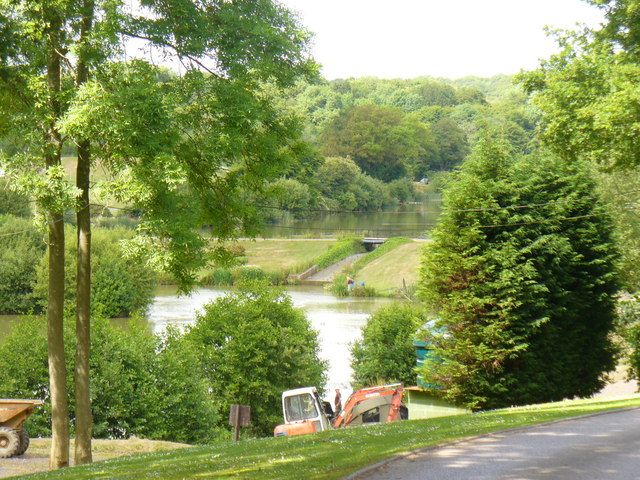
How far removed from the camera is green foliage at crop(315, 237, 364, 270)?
79.5 meters

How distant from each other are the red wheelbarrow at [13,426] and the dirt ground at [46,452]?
0.22 m

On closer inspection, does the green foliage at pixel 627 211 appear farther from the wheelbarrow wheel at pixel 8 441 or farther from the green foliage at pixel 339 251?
the green foliage at pixel 339 251

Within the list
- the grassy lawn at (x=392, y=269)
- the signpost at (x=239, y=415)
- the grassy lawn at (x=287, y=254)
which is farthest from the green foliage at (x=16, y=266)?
the signpost at (x=239, y=415)

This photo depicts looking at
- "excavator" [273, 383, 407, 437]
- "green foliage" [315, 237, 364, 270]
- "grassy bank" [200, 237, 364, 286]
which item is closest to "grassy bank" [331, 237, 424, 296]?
"green foliage" [315, 237, 364, 270]

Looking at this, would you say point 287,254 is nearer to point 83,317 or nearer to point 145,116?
point 83,317

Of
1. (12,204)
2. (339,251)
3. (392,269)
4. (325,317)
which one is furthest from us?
(339,251)

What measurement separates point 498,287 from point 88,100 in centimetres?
1295

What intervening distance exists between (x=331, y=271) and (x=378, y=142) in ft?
75.3

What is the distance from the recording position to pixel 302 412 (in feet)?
81.6

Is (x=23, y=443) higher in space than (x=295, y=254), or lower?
lower

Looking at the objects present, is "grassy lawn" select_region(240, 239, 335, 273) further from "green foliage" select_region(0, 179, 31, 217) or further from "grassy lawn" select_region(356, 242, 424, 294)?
"green foliage" select_region(0, 179, 31, 217)

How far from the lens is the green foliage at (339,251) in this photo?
3130 inches

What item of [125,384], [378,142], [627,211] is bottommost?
[125,384]

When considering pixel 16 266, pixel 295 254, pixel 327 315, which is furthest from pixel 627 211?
pixel 295 254
